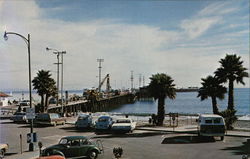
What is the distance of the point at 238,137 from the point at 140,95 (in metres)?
169

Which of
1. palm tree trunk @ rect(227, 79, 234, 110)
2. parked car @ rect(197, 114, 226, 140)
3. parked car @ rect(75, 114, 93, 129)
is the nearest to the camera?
parked car @ rect(197, 114, 226, 140)

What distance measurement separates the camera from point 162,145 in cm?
2252

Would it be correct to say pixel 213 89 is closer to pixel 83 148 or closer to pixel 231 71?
pixel 231 71

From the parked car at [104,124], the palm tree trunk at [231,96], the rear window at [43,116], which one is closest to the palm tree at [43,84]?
the rear window at [43,116]

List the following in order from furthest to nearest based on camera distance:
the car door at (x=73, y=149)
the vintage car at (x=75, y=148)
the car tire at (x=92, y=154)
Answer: the car tire at (x=92, y=154)
the car door at (x=73, y=149)
the vintage car at (x=75, y=148)

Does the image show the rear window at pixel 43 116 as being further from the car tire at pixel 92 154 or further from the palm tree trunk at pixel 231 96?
the palm tree trunk at pixel 231 96

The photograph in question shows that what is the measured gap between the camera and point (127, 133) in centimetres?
2900

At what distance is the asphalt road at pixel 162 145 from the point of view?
1900 centimetres

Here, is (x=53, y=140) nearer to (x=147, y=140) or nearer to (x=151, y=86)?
(x=147, y=140)

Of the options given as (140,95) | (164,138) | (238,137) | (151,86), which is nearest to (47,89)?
(151,86)

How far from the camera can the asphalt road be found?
19000 mm

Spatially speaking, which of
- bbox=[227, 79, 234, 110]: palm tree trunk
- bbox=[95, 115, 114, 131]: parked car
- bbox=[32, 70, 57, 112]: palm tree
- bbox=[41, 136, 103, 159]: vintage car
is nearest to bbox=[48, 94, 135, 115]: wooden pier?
bbox=[32, 70, 57, 112]: palm tree

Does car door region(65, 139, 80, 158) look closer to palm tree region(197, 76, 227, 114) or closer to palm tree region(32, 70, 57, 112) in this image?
palm tree region(197, 76, 227, 114)

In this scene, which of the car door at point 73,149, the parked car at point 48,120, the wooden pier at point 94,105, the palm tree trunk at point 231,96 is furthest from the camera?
the wooden pier at point 94,105
